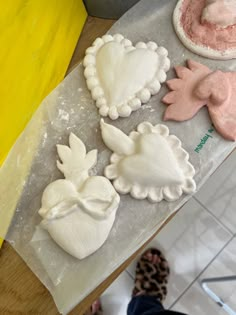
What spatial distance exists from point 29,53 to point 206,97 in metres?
0.32

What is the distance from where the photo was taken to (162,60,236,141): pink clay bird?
0.71m

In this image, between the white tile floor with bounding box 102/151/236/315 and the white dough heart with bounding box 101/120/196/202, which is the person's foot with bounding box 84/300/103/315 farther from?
the white dough heart with bounding box 101/120/196/202

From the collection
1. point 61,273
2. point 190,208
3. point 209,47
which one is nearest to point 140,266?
point 190,208

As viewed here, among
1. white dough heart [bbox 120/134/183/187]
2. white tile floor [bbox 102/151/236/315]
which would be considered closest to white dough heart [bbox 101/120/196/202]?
white dough heart [bbox 120/134/183/187]

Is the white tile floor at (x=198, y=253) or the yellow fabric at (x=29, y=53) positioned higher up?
the yellow fabric at (x=29, y=53)

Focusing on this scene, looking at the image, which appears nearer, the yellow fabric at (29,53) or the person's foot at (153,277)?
the yellow fabric at (29,53)

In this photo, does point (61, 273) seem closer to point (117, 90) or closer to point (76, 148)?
point (76, 148)

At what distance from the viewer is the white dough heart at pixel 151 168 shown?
675 millimetres

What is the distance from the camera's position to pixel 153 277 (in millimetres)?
1123

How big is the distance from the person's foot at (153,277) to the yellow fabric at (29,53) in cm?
58

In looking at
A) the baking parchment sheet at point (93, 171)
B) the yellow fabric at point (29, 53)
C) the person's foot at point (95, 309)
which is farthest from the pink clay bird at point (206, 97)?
the person's foot at point (95, 309)

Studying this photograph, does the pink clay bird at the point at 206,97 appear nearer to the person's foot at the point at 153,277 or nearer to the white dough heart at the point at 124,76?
the white dough heart at the point at 124,76

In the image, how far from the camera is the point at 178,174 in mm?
675

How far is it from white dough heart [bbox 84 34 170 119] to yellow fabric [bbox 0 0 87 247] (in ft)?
0.26
